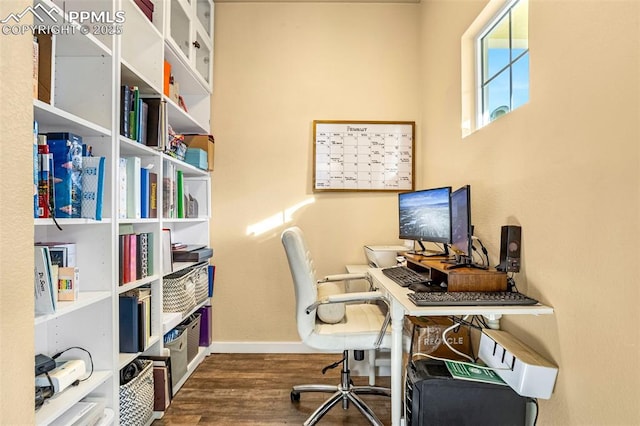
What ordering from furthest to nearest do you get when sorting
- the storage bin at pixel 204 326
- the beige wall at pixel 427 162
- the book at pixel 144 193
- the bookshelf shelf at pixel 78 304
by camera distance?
1. the storage bin at pixel 204 326
2. the book at pixel 144 193
3. the bookshelf shelf at pixel 78 304
4. the beige wall at pixel 427 162

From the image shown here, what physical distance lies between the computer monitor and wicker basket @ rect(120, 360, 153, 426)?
167cm

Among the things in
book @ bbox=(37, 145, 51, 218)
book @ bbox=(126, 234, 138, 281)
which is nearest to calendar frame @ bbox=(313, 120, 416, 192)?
book @ bbox=(126, 234, 138, 281)

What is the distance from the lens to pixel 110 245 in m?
1.65

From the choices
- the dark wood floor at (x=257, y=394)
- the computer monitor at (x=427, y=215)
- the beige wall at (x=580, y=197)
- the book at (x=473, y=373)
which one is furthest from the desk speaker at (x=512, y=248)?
the dark wood floor at (x=257, y=394)

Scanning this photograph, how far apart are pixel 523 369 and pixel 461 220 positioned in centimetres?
69

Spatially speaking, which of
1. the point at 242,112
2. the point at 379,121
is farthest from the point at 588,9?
the point at 242,112

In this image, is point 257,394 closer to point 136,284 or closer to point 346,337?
point 346,337

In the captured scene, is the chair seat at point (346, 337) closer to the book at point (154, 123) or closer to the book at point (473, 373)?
the book at point (473, 373)

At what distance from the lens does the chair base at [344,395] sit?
1.93 metres

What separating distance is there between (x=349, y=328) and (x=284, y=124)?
6.01ft

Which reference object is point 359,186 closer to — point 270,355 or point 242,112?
point 242,112

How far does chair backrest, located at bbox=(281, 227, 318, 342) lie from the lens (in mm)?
1840

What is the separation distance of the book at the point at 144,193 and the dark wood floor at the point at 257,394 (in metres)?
1.15

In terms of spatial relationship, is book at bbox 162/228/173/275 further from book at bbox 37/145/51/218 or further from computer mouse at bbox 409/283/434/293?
computer mouse at bbox 409/283/434/293
